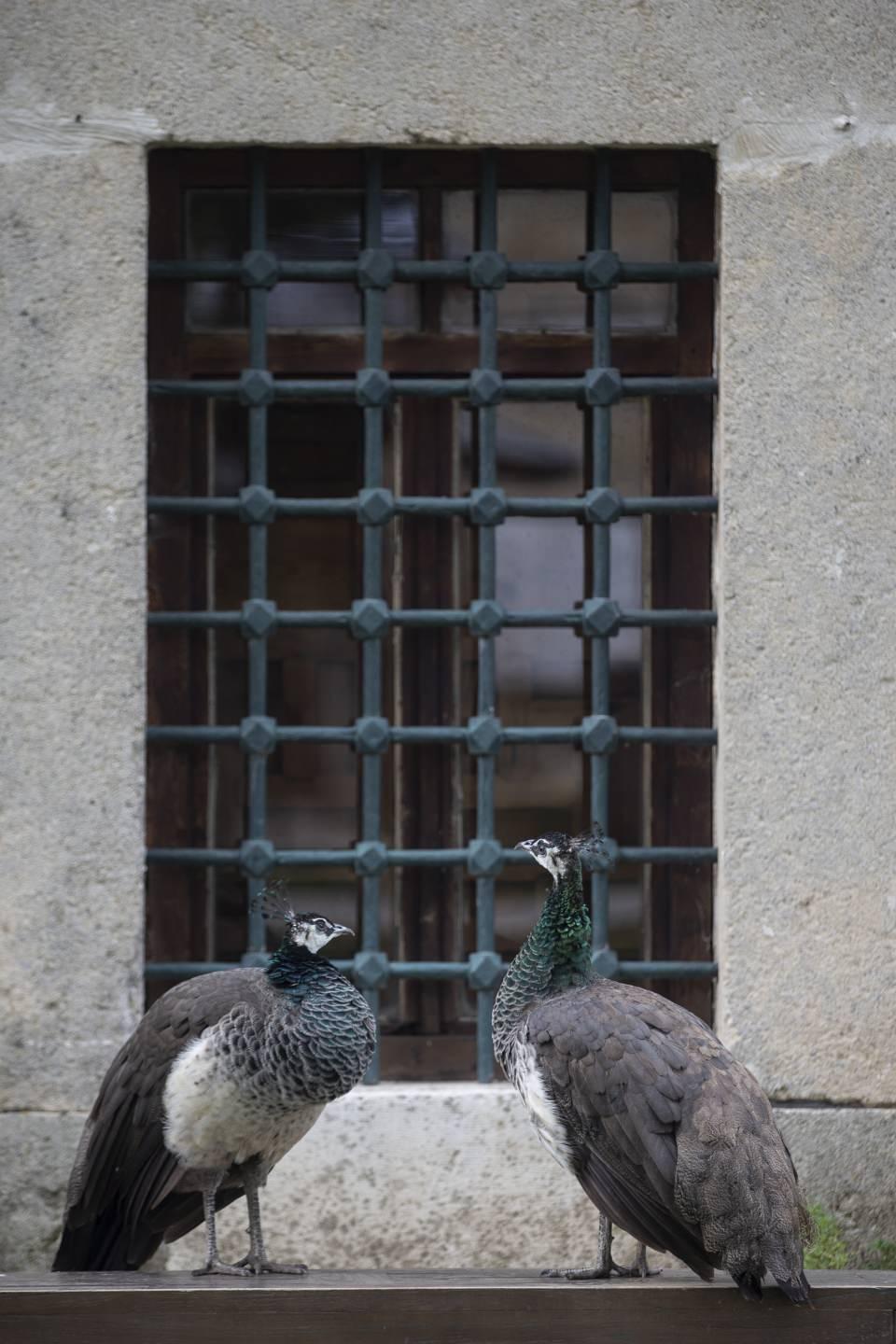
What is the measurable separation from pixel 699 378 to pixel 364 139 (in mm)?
999

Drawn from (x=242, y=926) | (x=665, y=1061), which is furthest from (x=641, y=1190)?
(x=242, y=926)

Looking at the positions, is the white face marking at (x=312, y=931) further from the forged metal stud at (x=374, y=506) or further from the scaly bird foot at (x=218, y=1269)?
the forged metal stud at (x=374, y=506)

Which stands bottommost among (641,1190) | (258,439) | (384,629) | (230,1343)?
(230,1343)

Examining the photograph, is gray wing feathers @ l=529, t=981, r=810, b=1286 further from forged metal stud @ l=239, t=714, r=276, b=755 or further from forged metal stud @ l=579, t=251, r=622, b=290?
forged metal stud @ l=579, t=251, r=622, b=290

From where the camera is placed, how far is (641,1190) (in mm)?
2697

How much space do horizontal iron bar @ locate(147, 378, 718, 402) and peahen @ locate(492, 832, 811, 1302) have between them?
1545mm

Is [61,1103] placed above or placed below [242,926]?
below

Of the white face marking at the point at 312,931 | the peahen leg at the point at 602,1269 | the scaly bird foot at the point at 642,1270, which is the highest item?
the white face marking at the point at 312,931

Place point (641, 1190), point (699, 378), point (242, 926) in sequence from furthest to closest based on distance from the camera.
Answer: point (242, 926) → point (699, 378) → point (641, 1190)

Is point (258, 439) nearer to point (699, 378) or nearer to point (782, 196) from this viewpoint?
point (699, 378)

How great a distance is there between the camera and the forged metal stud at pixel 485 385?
13.5 feet

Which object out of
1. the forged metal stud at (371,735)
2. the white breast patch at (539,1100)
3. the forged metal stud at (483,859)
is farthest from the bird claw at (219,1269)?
the forged metal stud at (371,735)

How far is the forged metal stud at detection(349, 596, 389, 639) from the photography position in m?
4.09

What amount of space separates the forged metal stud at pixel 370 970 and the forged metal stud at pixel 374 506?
1.04 metres
